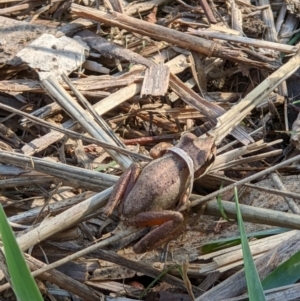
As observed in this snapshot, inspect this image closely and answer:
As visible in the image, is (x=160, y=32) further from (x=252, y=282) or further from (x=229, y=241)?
(x=252, y=282)

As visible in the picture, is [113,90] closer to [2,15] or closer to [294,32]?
[2,15]

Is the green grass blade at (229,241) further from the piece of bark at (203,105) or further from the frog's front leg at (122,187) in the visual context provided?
the piece of bark at (203,105)

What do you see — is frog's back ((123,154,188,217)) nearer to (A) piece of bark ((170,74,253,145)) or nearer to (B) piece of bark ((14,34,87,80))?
(A) piece of bark ((170,74,253,145))

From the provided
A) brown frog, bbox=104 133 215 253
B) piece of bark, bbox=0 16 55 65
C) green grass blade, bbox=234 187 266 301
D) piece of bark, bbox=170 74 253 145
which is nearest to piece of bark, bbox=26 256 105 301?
brown frog, bbox=104 133 215 253

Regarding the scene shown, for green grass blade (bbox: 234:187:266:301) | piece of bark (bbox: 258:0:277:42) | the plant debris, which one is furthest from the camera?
piece of bark (bbox: 258:0:277:42)

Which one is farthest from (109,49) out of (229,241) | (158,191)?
(229,241)

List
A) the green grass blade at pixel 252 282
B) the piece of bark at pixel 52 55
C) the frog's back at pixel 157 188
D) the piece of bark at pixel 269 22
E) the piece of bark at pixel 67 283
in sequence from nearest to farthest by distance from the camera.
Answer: the green grass blade at pixel 252 282 < the piece of bark at pixel 67 283 < the frog's back at pixel 157 188 < the piece of bark at pixel 52 55 < the piece of bark at pixel 269 22

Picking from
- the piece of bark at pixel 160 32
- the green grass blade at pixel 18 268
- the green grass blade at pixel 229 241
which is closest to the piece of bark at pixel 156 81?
the piece of bark at pixel 160 32

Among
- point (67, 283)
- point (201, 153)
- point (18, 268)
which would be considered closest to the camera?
point (18, 268)
